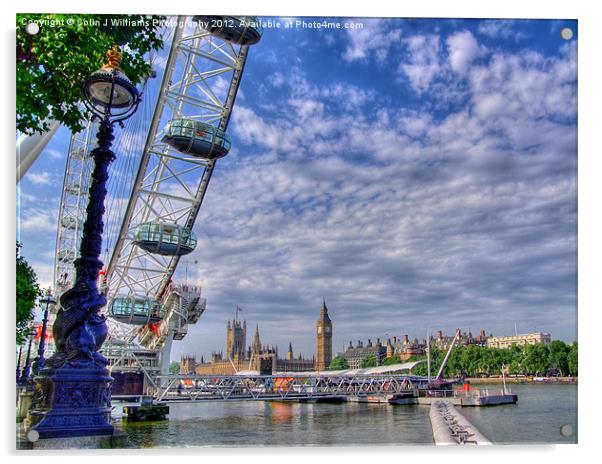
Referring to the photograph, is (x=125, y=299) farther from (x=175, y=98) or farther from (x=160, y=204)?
(x=175, y=98)

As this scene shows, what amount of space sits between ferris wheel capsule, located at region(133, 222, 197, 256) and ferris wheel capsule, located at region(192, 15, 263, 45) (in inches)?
213

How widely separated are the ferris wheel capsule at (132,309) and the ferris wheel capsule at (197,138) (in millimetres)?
5608

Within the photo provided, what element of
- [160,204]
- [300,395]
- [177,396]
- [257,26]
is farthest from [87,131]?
[300,395]

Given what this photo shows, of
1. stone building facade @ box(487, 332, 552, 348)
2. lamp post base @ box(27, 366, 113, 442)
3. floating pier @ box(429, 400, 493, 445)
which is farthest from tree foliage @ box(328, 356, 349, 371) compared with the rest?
lamp post base @ box(27, 366, 113, 442)

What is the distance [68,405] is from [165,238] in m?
7.98

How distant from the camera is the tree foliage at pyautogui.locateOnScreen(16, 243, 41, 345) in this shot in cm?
999

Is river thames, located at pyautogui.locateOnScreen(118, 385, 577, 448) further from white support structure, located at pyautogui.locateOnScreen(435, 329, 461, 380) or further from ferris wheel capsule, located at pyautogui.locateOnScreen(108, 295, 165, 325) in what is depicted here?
A: ferris wheel capsule, located at pyautogui.locateOnScreen(108, 295, 165, 325)

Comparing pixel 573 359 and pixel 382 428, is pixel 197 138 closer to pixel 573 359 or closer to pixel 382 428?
pixel 382 428

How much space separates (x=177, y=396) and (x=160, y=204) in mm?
6426

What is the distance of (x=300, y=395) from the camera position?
24.7m

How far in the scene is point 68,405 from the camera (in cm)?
912

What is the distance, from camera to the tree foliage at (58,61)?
27.7 ft

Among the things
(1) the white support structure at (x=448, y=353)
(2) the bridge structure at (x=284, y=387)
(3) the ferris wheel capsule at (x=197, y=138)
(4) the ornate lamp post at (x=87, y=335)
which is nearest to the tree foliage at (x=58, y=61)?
(4) the ornate lamp post at (x=87, y=335)

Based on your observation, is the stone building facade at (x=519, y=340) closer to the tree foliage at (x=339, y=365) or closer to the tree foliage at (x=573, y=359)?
the tree foliage at (x=573, y=359)
